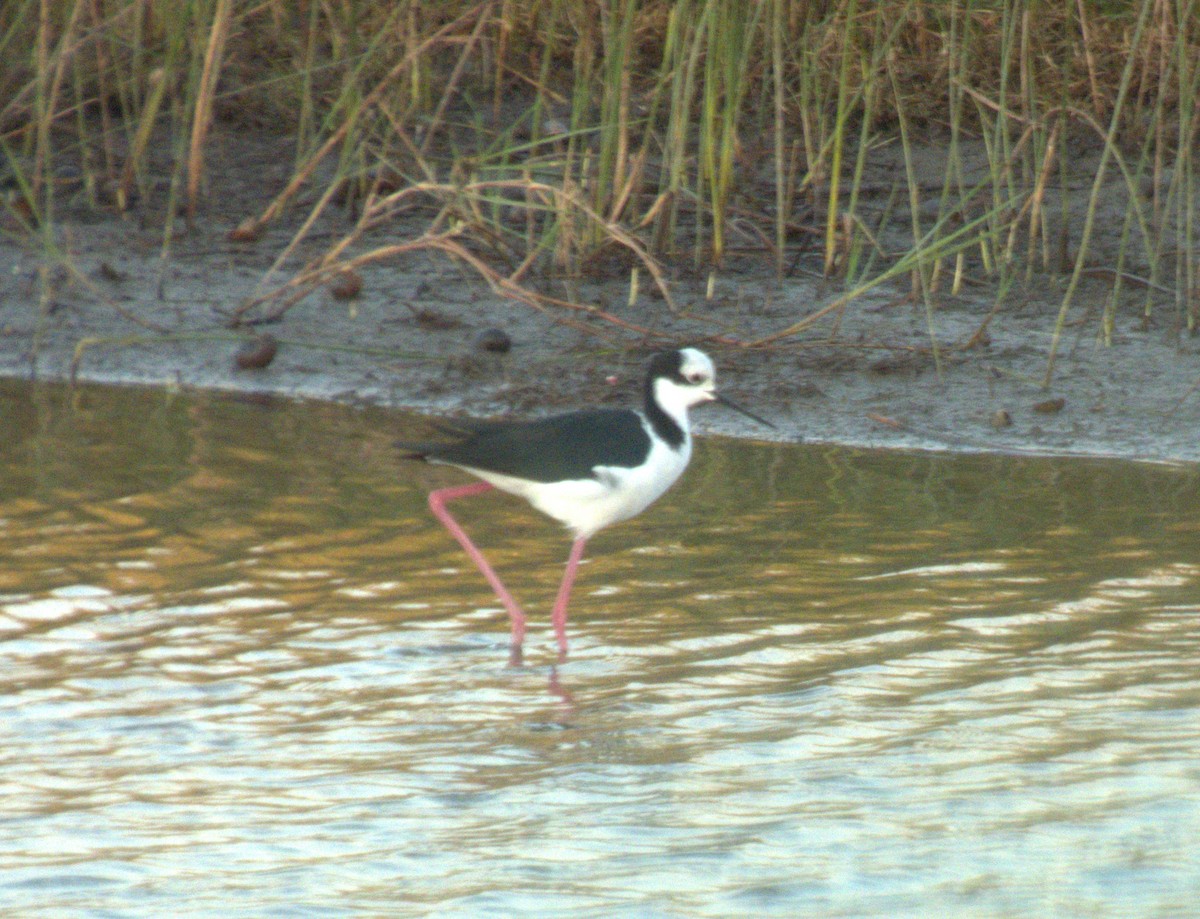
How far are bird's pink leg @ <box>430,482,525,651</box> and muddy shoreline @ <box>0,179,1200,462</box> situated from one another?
143 centimetres

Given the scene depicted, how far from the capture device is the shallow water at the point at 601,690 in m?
3.18

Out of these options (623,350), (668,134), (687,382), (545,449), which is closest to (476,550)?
(545,449)

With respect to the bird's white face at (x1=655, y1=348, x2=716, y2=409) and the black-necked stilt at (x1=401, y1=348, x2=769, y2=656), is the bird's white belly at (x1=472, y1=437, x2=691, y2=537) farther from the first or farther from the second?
the bird's white face at (x1=655, y1=348, x2=716, y2=409)

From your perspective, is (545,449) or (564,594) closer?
(564,594)

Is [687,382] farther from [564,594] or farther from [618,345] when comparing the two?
[618,345]

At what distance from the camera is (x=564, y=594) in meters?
4.81

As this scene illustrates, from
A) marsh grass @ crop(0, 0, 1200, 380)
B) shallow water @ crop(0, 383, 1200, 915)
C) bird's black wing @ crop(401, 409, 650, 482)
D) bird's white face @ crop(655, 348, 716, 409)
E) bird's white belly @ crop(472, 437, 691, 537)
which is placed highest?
marsh grass @ crop(0, 0, 1200, 380)

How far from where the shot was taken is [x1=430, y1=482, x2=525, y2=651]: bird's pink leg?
4648 millimetres

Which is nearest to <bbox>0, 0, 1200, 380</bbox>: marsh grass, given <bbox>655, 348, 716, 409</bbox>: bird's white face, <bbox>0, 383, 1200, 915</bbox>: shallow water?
<bbox>655, 348, 716, 409</bbox>: bird's white face

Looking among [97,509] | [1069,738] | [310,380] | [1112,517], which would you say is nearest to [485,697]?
[1069,738]

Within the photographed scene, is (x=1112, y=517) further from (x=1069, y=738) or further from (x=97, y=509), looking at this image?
(x=97, y=509)

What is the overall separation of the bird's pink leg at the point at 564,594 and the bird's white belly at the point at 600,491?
0.06 meters

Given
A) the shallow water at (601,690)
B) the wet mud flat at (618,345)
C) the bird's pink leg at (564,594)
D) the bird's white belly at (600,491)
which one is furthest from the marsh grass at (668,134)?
the bird's pink leg at (564,594)

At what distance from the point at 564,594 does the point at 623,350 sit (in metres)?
2.33
